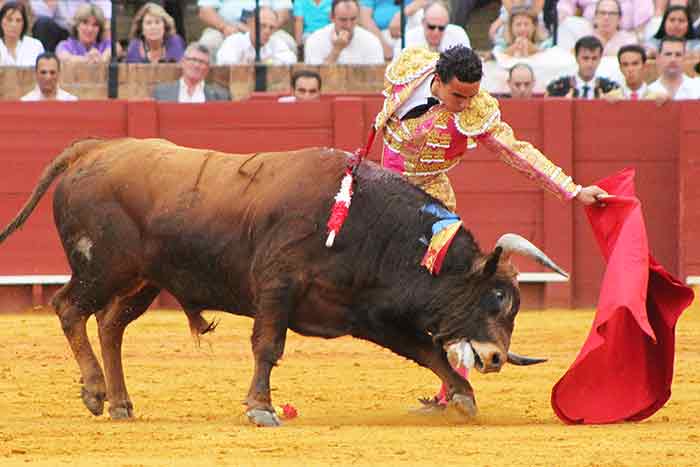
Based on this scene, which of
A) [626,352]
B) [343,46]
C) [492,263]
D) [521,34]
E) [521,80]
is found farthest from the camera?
[343,46]

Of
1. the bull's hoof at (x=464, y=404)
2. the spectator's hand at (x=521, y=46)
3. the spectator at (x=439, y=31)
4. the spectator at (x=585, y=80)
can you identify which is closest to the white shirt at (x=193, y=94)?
the spectator at (x=439, y=31)

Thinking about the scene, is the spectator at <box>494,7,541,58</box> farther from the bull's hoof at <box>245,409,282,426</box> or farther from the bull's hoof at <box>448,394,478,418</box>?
the bull's hoof at <box>245,409,282,426</box>

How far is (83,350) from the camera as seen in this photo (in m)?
6.75

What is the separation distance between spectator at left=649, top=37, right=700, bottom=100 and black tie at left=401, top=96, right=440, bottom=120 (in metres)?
4.76

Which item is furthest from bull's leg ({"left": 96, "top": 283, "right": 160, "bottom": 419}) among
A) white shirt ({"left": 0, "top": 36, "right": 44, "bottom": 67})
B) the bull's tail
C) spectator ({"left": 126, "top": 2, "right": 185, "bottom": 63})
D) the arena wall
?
white shirt ({"left": 0, "top": 36, "right": 44, "bottom": 67})

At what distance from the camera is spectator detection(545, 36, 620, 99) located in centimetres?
1095

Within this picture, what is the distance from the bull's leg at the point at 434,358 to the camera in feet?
21.0

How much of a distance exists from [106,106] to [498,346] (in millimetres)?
5345

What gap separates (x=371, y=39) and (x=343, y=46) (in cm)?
20

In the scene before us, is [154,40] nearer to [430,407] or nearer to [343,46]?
[343,46]

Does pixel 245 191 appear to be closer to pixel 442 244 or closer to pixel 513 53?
pixel 442 244

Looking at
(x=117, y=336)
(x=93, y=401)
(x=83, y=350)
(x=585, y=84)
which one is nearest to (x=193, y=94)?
(x=585, y=84)

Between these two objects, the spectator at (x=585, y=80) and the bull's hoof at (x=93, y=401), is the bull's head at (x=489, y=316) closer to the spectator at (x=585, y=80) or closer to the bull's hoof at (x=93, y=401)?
the bull's hoof at (x=93, y=401)

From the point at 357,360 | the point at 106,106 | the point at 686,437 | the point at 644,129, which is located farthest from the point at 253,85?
the point at 686,437
